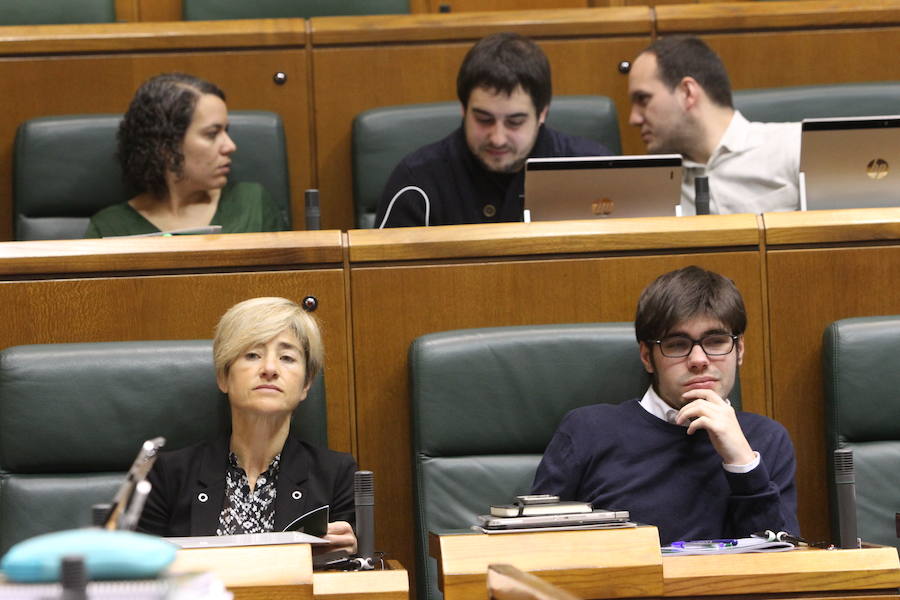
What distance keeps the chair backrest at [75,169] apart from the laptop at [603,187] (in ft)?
1.92

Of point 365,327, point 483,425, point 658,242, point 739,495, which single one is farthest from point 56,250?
point 739,495

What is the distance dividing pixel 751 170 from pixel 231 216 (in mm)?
744

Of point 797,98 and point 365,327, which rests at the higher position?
point 797,98

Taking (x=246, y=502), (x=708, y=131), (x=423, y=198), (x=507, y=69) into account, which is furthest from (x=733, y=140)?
(x=246, y=502)

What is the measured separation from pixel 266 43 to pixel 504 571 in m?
1.51

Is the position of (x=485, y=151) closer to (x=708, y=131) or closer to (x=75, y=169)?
(x=708, y=131)

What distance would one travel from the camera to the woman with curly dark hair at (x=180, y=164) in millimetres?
1927

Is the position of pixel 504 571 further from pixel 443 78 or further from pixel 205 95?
pixel 443 78

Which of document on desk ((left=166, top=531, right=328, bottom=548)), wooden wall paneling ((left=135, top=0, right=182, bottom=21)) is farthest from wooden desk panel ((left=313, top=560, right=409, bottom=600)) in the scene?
wooden wall paneling ((left=135, top=0, right=182, bottom=21))

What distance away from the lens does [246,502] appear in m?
1.33

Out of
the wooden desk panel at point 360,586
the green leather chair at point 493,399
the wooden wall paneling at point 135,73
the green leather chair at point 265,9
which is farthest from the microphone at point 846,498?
the green leather chair at point 265,9

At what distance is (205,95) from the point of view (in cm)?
197

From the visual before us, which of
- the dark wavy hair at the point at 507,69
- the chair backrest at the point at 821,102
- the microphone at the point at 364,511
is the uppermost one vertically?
the dark wavy hair at the point at 507,69

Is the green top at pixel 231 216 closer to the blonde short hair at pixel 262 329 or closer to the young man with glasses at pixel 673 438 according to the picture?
the blonde short hair at pixel 262 329
